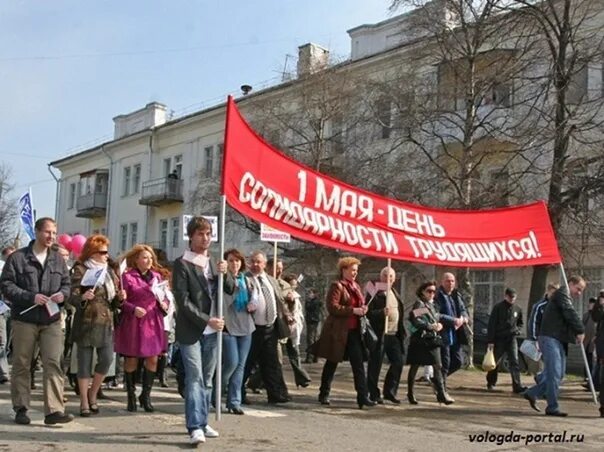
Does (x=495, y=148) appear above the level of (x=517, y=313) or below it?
above

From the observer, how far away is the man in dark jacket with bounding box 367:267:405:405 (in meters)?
10.2

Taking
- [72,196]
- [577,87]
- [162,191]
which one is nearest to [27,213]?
[577,87]

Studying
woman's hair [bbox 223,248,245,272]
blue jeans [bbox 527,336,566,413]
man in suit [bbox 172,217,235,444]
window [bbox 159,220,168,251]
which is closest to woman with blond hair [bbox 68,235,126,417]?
woman's hair [bbox 223,248,245,272]

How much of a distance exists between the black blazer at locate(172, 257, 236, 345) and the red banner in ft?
3.68

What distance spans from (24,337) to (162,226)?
38900mm

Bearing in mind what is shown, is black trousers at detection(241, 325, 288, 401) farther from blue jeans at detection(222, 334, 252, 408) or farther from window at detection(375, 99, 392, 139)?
window at detection(375, 99, 392, 139)

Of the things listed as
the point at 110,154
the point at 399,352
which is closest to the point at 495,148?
the point at 399,352

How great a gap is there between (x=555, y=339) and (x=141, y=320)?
494 centimetres

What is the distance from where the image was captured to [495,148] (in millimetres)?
18812

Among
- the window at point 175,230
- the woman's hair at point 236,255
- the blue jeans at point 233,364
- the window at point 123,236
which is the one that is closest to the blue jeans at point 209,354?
the blue jeans at point 233,364

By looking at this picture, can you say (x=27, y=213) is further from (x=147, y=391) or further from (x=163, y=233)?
(x=163, y=233)

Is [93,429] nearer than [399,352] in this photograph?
Yes

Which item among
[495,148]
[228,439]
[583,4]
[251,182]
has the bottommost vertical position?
[228,439]

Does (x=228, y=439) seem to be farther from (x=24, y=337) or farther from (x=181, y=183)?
(x=181, y=183)
